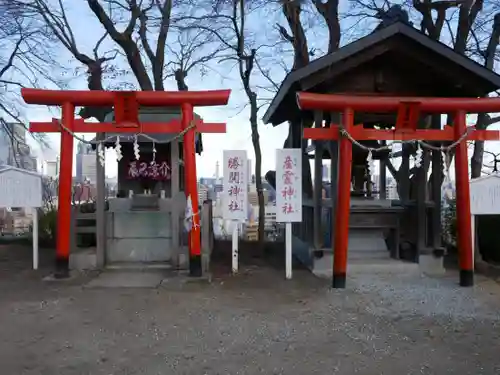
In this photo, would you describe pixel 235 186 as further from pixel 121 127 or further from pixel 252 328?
pixel 252 328

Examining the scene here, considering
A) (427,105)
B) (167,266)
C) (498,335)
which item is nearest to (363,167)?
(427,105)

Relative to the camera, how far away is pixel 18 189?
9070mm

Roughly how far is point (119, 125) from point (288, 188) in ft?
9.95

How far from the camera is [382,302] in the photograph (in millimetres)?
6844

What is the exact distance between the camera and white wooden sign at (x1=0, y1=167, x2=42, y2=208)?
9008 mm

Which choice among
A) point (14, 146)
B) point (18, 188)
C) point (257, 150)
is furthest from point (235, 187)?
point (14, 146)

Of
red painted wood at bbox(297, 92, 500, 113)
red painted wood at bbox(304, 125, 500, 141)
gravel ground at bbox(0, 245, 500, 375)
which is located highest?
red painted wood at bbox(297, 92, 500, 113)

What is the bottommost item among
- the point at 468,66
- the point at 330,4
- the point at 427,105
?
the point at 427,105

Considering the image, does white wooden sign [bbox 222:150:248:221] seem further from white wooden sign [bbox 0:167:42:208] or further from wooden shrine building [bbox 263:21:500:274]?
white wooden sign [bbox 0:167:42:208]

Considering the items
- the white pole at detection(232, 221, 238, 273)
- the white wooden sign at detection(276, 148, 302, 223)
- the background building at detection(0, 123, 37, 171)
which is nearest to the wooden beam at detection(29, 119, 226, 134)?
the white wooden sign at detection(276, 148, 302, 223)

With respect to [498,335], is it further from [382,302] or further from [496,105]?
[496,105]

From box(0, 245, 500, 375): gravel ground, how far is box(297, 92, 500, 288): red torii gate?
65 centimetres

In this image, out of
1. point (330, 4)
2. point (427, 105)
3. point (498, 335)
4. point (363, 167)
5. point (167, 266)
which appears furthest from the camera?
point (330, 4)

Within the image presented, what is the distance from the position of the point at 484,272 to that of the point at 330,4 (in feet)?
25.8
